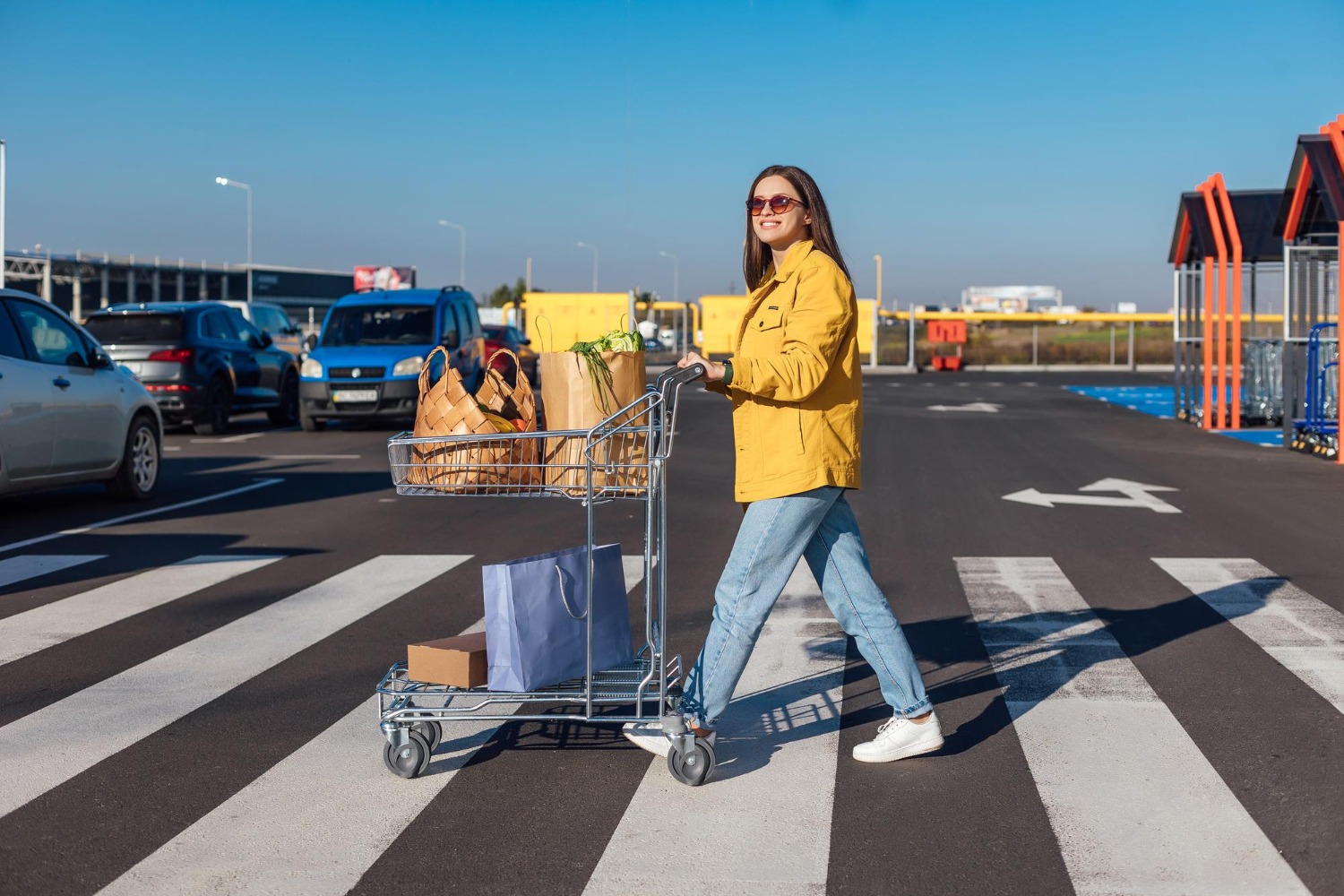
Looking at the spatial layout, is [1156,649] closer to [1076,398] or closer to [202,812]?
[202,812]

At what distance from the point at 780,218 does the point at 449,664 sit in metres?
1.80

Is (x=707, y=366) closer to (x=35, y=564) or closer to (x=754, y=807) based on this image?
(x=754, y=807)

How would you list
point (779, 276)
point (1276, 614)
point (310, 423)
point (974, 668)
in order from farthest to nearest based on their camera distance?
point (310, 423) → point (1276, 614) → point (974, 668) → point (779, 276)

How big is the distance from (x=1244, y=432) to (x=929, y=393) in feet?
44.9

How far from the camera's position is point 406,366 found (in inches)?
774

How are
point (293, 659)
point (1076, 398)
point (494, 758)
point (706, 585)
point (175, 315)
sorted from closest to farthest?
point (494, 758) → point (293, 659) → point (706, 585) → point (175, 315) → point (1076, 398)

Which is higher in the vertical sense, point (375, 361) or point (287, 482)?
point (375, 361)

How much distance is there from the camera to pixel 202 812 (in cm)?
420

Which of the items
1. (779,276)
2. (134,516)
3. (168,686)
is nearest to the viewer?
(779,276)

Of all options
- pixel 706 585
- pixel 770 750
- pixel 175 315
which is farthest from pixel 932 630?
pixel 175 315

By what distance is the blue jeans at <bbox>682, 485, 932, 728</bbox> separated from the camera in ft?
14.6

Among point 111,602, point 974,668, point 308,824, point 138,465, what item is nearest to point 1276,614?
point 974,668

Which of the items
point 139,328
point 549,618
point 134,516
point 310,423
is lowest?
point 134,516

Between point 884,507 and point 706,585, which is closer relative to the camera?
point 706,585
